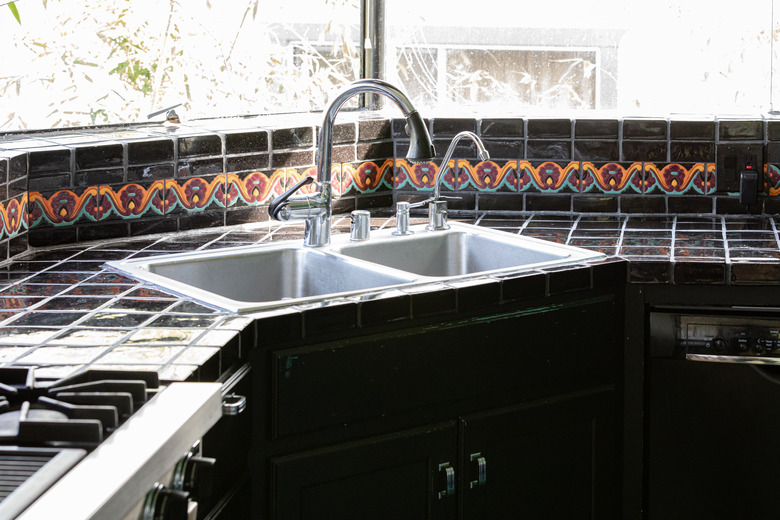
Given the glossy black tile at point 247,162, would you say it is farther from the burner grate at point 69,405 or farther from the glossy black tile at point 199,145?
the burner grate at point 69,405

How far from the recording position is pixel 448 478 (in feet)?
6.63

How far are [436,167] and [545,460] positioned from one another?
97 centimetres

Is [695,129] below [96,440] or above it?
above

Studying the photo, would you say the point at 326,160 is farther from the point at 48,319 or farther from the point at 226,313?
the point at 48,319

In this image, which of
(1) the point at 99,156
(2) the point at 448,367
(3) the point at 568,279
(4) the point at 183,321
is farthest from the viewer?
(1) the point at 99,156

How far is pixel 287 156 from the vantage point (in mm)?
2697

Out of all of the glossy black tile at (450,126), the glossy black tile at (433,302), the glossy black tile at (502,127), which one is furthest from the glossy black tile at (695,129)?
the glossy black tile at (433,302)

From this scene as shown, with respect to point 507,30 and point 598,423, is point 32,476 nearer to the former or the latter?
point 598,423

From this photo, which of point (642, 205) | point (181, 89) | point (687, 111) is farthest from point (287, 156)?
point (687, 111)

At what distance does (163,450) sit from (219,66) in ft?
6.17

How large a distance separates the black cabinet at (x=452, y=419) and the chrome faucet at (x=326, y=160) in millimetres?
428

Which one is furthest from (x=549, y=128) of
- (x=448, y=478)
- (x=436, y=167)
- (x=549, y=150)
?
(x=448, y=478)

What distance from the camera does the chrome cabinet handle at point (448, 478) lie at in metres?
2.02

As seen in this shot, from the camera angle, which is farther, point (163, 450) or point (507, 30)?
point (507, 30)
